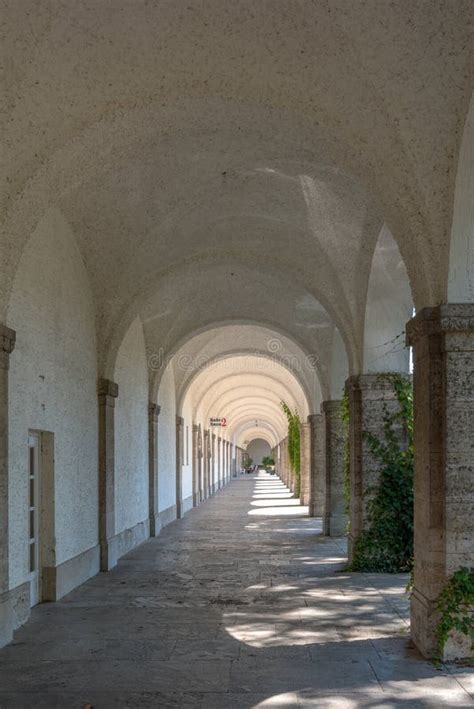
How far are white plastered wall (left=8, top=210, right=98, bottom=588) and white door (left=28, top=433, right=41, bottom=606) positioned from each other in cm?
29

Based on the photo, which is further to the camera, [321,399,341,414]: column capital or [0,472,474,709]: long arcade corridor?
[321,399,341,414]: column capital

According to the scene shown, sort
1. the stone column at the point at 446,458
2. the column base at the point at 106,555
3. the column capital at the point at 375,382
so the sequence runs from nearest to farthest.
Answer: the stone column at the point at 446,458 < the column capital at the point at 375,382 < the column base at the point at 106,555

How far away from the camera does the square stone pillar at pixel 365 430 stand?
36.3 feet

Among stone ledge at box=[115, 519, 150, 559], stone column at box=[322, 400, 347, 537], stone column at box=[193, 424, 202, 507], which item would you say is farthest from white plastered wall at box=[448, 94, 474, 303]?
stone column at box=[193, 424, 202, 507]

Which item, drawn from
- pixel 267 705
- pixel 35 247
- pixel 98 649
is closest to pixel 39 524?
pixel 98 649

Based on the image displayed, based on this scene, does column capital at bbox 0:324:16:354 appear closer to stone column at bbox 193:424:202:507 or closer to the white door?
the white door

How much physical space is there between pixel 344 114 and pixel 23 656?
5.28m

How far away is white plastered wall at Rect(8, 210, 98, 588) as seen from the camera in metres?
8.16

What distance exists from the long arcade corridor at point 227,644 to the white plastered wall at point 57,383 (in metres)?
0.91

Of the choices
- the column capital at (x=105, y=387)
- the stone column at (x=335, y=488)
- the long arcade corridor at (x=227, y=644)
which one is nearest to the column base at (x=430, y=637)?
the long arcade corridor at (x=227, y=644)

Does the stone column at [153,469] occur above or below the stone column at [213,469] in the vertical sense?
above

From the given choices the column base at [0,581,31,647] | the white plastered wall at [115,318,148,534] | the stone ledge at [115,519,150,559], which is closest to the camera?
the column base at [0,581,31,647]

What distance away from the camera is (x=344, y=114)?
21.9 feet

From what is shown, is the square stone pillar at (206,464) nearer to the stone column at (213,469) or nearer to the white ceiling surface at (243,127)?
the stone column at (213,469)
